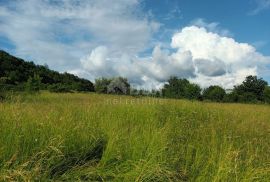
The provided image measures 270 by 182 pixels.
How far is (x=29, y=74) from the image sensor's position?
38.6 metres

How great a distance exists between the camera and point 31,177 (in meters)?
3.45

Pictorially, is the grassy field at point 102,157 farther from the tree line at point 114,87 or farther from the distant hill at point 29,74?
the tree line at point 114,87

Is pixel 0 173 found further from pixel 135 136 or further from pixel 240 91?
pixel 240 91

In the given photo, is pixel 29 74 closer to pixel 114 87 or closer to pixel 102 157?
pixel 114 87

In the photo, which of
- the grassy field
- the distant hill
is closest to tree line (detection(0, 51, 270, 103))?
the distant hill

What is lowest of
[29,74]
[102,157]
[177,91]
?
[102,157]

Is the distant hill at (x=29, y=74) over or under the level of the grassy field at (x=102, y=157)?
over

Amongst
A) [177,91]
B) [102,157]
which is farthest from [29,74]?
[102,157]

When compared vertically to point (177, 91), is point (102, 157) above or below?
below

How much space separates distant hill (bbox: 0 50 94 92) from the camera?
3300 cm

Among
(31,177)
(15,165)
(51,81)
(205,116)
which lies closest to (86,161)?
(15,165)

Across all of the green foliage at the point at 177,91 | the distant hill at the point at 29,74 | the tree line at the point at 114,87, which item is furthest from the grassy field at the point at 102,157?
the tree line at the point at 114,87

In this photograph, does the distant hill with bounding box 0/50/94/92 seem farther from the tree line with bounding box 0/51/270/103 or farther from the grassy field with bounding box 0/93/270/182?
the grassy field with bounding box 0/93/270/182

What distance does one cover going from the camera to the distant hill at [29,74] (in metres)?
33.0
